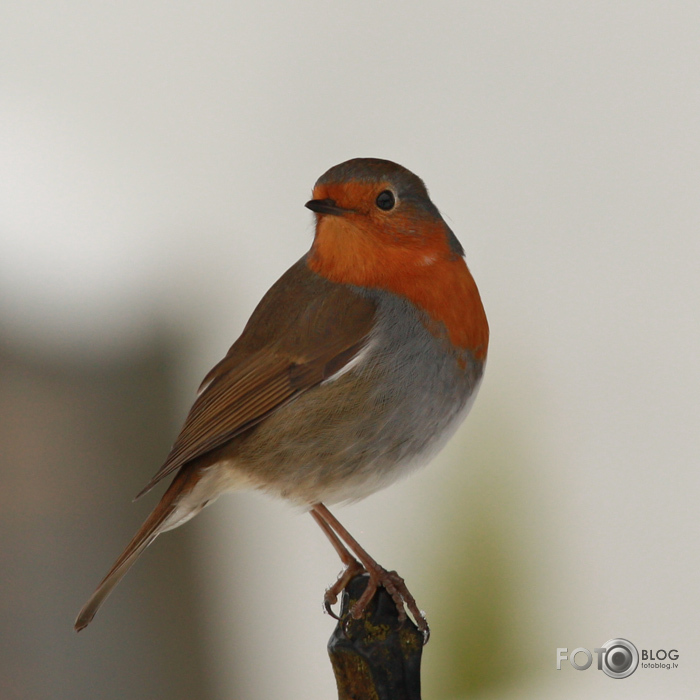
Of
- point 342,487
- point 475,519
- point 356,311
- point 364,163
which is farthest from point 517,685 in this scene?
point 364,163

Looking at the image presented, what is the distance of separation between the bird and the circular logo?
3.20ft

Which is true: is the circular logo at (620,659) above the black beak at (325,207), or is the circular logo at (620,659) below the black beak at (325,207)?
below

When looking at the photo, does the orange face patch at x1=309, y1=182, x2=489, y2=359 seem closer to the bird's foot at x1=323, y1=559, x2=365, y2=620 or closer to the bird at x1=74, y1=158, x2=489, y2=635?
the bird at x1=74, y1=158, x2=489, y2=635

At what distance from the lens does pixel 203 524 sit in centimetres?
440

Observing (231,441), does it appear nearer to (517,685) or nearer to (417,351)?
(417,351)

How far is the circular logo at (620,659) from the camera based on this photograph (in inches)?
95.2

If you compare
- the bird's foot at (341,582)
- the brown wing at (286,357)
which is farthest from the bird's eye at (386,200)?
the bird's foot at (341,582)

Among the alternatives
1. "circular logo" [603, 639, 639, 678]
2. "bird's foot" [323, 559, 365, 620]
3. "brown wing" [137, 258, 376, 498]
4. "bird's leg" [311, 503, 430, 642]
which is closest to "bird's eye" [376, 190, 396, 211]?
"brown wing" [137, 258, 376, 498]

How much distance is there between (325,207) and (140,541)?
778 mm

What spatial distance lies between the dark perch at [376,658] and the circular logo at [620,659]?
1.13 metres

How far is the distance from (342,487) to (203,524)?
2722 mm

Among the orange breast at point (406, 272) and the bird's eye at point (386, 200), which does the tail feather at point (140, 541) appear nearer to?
the orange breast at point (406, 272)

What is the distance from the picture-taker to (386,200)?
1831 mm

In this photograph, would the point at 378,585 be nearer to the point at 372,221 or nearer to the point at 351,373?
the point at 351,373
